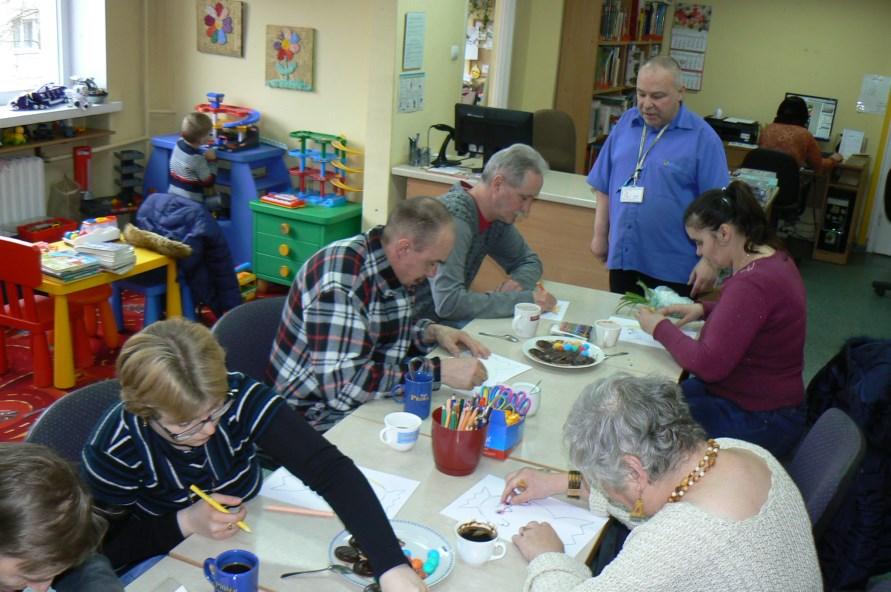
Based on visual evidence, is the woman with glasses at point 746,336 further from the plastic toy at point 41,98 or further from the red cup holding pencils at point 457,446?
the plastic toy at point 41,98

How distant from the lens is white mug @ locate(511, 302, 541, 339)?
304 centimetres

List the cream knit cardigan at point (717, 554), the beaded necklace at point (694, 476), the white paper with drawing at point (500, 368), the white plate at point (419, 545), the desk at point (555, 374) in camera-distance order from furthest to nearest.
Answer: the white paper with drawing at point (500, 368) → the desk at point (555, 374) → the white plate at point (419, 545) → the beaded necklace at point (694, 476) → the cream knit cardigan at point (717, 554)

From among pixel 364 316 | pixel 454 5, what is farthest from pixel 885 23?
pixel 364 316

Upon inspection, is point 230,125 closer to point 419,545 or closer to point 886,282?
point 419,545

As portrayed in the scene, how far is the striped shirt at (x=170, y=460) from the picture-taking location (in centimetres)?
186

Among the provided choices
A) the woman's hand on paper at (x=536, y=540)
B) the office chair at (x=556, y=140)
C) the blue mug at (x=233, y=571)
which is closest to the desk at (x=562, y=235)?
the office chair at (x=556, y=140)

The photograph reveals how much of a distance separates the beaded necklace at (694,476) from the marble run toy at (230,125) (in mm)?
4648

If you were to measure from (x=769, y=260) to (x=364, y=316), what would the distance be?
1274 mm

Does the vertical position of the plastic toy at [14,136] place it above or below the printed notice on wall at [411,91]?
below

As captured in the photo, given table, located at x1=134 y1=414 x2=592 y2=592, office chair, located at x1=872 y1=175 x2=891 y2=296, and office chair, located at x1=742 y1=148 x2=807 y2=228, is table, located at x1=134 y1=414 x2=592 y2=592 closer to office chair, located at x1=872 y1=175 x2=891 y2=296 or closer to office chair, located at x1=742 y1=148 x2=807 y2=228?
office chair, located at x1=742 y1=148 x2=807 y2=228

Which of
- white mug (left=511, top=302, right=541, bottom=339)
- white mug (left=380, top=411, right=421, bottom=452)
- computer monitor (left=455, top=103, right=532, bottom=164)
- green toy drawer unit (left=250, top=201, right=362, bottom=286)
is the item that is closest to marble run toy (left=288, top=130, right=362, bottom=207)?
green toy drawer unit (left=250, top=201, right=362, bottom=286)

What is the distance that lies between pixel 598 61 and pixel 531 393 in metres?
5.54

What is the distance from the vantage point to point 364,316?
8.21 feet

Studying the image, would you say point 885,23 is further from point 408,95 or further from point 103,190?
point 103,190
